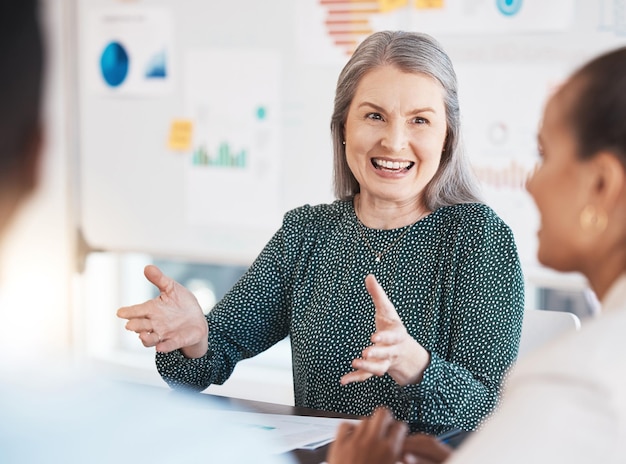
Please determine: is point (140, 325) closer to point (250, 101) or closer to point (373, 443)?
point (373, 443)

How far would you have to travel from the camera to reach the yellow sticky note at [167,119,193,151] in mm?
3365

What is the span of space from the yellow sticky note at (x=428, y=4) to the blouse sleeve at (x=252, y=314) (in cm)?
129

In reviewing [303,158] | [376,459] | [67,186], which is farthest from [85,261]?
[376,459]

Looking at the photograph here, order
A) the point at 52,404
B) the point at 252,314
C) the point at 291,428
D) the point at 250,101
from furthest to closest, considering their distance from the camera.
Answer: the point at 250,101 → the point at 252,314 → the point at 291,428 → the point at 52,404

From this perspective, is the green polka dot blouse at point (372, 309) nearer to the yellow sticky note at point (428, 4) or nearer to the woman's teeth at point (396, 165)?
the woman's teeth at point (396, 165)

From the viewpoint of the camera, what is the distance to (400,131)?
1.83 metres

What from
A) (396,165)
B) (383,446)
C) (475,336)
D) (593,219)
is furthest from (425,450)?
(396,165)

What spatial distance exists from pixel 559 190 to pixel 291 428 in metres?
0.74

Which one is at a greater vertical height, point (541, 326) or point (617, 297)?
point (617, 297)

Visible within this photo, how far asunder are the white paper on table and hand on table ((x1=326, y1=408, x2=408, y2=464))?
38 cm

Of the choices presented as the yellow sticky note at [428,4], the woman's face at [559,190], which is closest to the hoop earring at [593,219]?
the woman's face at [559,190]

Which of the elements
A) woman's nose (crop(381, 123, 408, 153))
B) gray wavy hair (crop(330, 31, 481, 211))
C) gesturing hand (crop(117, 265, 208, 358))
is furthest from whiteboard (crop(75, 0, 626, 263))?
gesturing hand (crop(117, 265, 208, 358))

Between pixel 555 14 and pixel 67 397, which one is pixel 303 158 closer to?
pixel 555 14

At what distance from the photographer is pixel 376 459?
857mm
